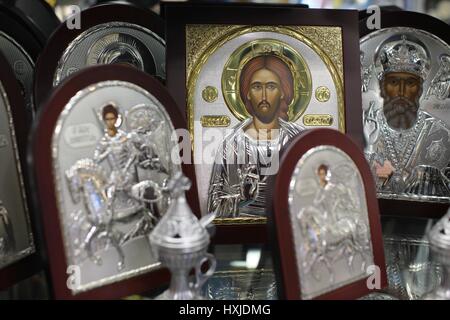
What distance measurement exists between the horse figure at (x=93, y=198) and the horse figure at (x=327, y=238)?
293mm

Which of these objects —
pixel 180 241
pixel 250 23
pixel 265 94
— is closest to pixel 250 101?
pixel 265 94

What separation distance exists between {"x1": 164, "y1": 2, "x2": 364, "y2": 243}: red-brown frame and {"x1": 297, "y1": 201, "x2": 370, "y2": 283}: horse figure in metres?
0.23

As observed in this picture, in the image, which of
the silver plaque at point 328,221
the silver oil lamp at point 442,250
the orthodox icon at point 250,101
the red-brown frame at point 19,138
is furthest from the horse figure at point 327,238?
the red-brown frame at point 19,138

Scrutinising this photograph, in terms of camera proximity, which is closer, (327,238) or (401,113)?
(327,238)

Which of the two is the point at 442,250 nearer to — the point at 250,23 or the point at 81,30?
the point at 250,23

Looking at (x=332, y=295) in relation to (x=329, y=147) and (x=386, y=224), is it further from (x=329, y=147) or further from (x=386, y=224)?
(x=386, y=224)

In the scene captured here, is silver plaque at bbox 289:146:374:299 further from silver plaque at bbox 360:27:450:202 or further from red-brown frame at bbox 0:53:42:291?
red-brown frame at bbox 0:53:42:291

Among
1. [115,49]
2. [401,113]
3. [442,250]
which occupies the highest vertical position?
[115,49]

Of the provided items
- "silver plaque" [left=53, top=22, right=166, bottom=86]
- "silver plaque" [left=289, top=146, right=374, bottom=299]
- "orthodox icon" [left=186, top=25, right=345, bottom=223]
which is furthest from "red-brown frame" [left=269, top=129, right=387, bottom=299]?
"silver plaque" [left=53, top=22, right=166, bottom=86]

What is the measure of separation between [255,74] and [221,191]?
0.25 metres

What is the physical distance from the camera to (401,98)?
112 centimetres

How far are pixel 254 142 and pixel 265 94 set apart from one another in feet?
0.33

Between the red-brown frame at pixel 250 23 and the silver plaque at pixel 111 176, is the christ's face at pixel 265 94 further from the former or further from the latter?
the silver plaque at pixel 111 176

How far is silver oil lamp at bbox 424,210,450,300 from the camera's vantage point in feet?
2.54
